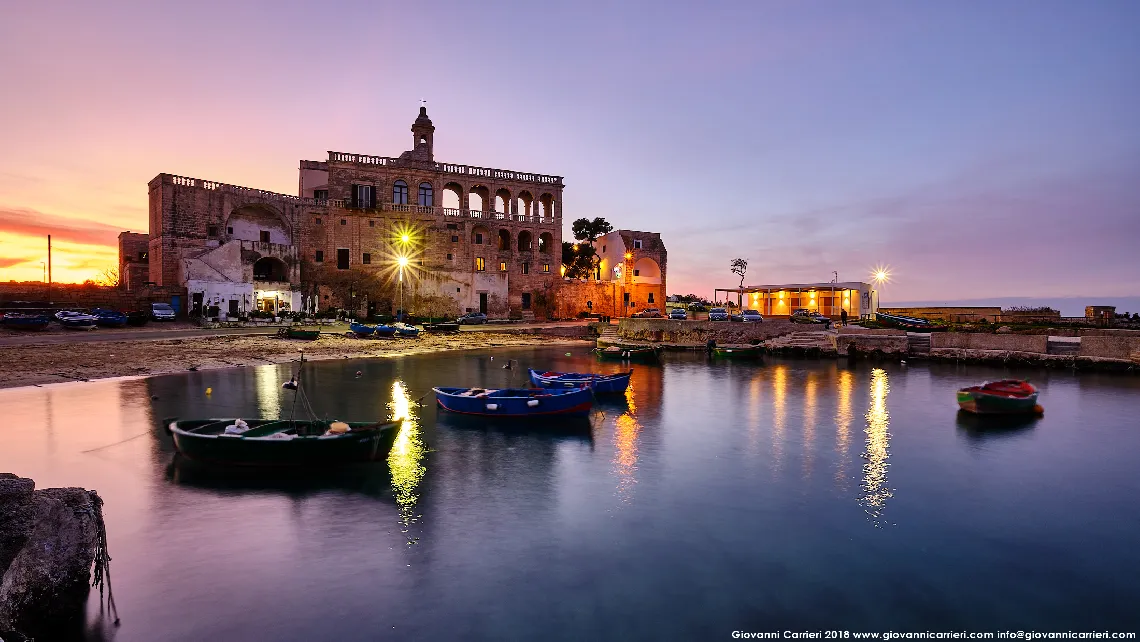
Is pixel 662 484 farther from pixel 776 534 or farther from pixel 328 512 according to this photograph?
pixel 328 512

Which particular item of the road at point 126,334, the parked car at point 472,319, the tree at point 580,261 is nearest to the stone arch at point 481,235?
the parked car at point 472,319

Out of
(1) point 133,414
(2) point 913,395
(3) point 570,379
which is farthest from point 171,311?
(2) point 913,395

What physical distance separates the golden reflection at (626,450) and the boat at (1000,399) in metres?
14.5

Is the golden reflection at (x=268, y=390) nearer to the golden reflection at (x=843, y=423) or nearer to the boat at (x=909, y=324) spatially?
the golden reflection at (x=843, y=423)

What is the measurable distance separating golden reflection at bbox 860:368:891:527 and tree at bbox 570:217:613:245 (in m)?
59.2

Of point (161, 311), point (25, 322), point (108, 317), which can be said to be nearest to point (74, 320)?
point (108, 317)

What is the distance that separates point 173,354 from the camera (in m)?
32.5

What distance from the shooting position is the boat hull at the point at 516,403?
20.4m

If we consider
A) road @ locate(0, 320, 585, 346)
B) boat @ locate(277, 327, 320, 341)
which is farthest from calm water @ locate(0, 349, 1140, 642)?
boat @ locate(277, 327, 320, 341)

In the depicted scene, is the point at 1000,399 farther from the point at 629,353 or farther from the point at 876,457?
the point at 629,353

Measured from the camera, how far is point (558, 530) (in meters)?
11.6

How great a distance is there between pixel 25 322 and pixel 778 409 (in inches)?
1942

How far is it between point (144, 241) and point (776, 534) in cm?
7371

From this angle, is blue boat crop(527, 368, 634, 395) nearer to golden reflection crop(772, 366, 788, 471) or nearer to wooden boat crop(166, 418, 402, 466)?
golden reflection crop(772, 366, 788, 471)
